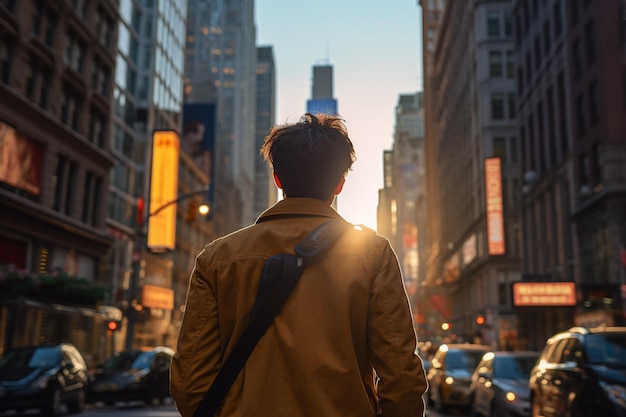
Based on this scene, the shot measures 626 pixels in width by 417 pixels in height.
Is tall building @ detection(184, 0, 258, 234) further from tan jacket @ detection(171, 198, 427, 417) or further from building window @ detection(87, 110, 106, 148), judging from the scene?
tan jacket @ detection(171, 198, 427, 417)

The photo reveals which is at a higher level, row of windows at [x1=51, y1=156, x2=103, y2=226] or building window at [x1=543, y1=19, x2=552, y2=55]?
building window at [x1=543, y1=19, x2=552, y2=55]

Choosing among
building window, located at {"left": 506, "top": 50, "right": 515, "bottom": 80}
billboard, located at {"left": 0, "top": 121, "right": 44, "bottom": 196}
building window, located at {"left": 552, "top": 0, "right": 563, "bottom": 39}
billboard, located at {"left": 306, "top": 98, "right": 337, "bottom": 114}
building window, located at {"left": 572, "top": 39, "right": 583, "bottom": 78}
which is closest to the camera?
billboard, located at {"left": 306, "top": 98, "right": 337, "bottom": 114}

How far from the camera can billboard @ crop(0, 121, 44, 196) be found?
93.8 ft

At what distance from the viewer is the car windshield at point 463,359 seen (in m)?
19.7

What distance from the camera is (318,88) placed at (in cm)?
7388

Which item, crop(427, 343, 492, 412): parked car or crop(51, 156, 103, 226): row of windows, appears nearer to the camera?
crop(427, 343, 492, 412): parked car

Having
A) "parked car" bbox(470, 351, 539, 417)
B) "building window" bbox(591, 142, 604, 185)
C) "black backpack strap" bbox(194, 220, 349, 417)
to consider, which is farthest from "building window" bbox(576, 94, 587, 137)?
"black backpack strap" bbox(194, 220, 349, 417)

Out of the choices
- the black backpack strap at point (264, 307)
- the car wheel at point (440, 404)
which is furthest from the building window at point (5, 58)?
the black backpack strap at point (264, 307)

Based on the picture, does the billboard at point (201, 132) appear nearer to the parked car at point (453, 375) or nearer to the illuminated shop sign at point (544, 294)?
the illuminated shop sign at point (544, 294)

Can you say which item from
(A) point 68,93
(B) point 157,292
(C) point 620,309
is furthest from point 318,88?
(C) point 620,309

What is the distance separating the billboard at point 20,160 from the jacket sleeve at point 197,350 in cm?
2796

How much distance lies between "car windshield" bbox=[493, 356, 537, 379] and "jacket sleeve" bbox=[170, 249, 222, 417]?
13176mm

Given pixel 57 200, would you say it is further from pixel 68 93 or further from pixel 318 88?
pixel 318 88

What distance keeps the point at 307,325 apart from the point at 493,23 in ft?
230
